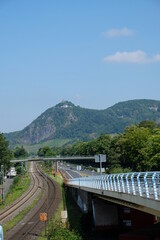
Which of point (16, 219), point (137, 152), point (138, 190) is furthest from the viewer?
point (137, 152)

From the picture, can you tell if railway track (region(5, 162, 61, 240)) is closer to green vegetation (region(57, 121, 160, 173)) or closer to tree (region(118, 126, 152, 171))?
green vegetation (region(57, 121, 160, 173))

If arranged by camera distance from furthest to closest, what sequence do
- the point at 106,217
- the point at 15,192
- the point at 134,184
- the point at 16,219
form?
the point at 15,192 → the point at 16,219 → the point at 106,217 → the point at 134,184

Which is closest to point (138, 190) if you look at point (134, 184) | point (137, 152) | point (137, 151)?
point (134, 184)

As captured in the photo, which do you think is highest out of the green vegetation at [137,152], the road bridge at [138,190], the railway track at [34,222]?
the green vegetation at [137,152]

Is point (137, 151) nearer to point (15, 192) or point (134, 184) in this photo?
point (15, 192)

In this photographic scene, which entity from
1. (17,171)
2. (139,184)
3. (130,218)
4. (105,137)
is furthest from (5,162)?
(139,184)

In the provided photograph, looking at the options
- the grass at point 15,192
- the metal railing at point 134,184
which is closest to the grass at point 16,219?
the grass at point 15,192

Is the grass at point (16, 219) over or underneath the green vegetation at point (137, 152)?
underneath

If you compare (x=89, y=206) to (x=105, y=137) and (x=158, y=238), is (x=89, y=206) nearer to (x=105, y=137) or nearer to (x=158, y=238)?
(x=158, y=238)

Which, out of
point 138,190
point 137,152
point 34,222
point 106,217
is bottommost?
point 34,222

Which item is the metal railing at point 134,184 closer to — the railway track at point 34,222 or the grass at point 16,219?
the railway track at point 34,222

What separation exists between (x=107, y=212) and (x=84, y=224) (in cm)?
282

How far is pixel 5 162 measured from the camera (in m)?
118

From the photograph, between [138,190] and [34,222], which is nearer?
[138,190]
